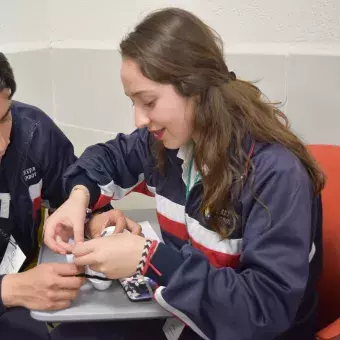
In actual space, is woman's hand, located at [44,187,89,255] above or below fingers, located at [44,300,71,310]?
above

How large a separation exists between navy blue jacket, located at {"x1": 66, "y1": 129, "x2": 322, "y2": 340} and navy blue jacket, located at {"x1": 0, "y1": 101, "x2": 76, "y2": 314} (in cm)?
57

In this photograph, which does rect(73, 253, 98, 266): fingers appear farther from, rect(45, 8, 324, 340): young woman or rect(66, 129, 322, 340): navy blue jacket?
rect(66, 129, 322, 340): navy blue jacket

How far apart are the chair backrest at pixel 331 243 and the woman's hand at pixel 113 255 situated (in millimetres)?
536

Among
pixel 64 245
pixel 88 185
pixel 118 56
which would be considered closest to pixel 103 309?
pixel 64 245

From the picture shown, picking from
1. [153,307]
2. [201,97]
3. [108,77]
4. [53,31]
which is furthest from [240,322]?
[53,31]

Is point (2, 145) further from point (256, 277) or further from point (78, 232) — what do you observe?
point (256, 277)

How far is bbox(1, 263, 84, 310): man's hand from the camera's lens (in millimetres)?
952

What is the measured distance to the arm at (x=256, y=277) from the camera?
0.84 metres

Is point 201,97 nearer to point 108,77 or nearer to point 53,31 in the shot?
point 108,77

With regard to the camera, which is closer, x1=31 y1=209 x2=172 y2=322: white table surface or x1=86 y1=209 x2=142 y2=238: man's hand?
x1=31 y1=209 x2=172 y2=322: white table surface

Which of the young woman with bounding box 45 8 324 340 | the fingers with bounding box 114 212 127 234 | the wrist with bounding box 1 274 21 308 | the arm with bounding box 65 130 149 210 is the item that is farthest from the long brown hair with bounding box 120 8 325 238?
the wrist with bounding box 1 274 21 308

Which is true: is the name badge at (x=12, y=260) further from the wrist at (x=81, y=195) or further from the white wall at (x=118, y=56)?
the white wall at (x=118, y=56)

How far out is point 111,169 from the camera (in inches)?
52.4

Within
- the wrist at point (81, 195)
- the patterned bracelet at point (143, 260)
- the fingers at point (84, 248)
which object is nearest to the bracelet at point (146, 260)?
the patterned bracelet at point (143, 260)
